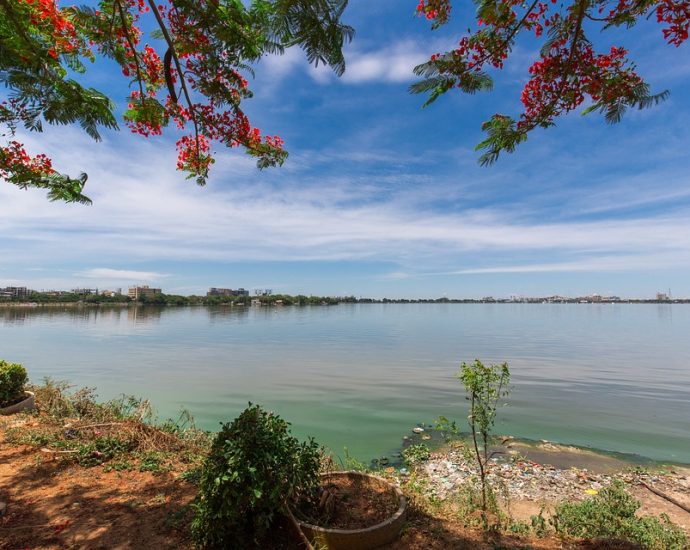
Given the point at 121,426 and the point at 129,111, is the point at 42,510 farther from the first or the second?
the point at 129,111

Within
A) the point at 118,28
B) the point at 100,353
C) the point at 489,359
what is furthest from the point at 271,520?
the point at 100,353

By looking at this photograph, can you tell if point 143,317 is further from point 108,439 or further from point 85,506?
point 85,506

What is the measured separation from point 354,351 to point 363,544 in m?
28.8

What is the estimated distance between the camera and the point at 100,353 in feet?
97.3

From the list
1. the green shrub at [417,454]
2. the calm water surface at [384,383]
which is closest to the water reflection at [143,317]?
the calm water surface at [384,383]

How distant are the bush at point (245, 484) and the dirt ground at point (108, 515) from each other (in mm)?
595

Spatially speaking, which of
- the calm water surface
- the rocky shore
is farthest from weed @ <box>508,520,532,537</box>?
the calm water surface

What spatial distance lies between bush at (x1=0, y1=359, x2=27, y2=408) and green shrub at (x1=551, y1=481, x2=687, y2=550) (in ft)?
37.8

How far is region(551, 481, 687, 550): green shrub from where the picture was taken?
4746mm

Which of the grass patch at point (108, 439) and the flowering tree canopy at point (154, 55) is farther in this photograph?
the grass patch at point (108, 439)

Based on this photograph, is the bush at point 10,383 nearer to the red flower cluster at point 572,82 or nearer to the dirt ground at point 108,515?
the dirt ground at point 108,515

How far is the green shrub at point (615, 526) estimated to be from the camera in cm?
475

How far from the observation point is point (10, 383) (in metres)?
8.90

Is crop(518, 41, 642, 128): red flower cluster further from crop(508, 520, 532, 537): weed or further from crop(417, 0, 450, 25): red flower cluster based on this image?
crop(508, 520, 532, 537): weed
